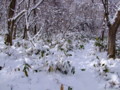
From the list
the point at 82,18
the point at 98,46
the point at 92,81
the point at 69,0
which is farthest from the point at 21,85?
the point at 82,18

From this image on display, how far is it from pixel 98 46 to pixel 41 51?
14.0 ft

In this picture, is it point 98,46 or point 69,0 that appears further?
point 69,0

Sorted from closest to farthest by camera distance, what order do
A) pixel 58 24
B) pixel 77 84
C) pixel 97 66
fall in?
1. pixel 77 84
2. pixel 97 66
3. pixel 58 24

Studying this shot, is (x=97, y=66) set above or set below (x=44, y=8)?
below

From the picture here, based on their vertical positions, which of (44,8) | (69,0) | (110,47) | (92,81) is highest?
(69,0)

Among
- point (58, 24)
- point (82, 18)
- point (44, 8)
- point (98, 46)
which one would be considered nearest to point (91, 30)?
point (82, 18)

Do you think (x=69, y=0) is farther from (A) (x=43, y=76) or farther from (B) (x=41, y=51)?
(A) (x=43, y=76)

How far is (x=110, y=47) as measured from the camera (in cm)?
745

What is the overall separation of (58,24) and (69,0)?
3917 millimetres

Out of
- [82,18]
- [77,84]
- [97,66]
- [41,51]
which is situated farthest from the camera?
[82,18]

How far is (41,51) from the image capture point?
315 inches

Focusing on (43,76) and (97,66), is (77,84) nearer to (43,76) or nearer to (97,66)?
(43,76)

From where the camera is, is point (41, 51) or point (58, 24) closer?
point (41, 51)

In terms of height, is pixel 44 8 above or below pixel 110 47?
above
